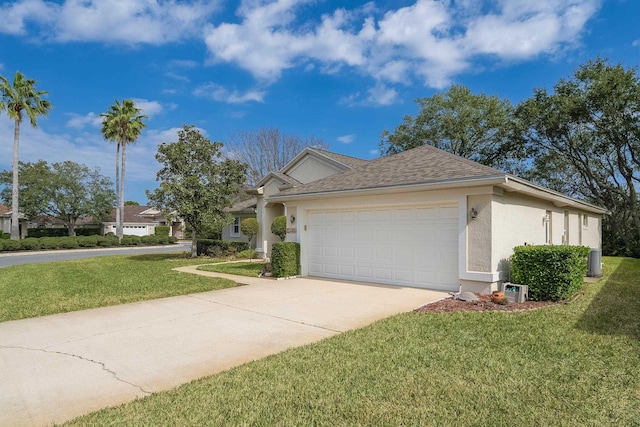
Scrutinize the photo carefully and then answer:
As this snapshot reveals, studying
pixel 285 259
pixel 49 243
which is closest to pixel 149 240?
pixel 49 243

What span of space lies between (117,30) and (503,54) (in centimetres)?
2035

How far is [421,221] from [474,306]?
9.20ft

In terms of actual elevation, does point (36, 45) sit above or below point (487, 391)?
above

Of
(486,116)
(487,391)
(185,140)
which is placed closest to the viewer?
(487,391)

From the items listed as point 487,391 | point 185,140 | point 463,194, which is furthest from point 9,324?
point 185,140

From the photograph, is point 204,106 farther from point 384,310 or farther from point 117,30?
point 384,310

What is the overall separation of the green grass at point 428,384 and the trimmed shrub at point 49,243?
33.4 meters

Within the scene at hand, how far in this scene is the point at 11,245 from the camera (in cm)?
2792

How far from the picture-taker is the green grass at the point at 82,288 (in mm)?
7948

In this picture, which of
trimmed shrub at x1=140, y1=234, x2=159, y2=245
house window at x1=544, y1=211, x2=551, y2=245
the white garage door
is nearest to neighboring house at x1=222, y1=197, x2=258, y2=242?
the white garage door

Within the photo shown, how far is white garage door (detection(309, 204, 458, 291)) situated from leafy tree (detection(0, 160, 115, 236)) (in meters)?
36.8

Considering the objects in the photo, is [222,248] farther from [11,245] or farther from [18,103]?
[18,103]

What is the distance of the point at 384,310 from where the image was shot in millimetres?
7258

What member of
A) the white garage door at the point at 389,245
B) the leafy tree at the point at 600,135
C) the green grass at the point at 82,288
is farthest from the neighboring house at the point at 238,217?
the leafy tree at the point at 600,135
